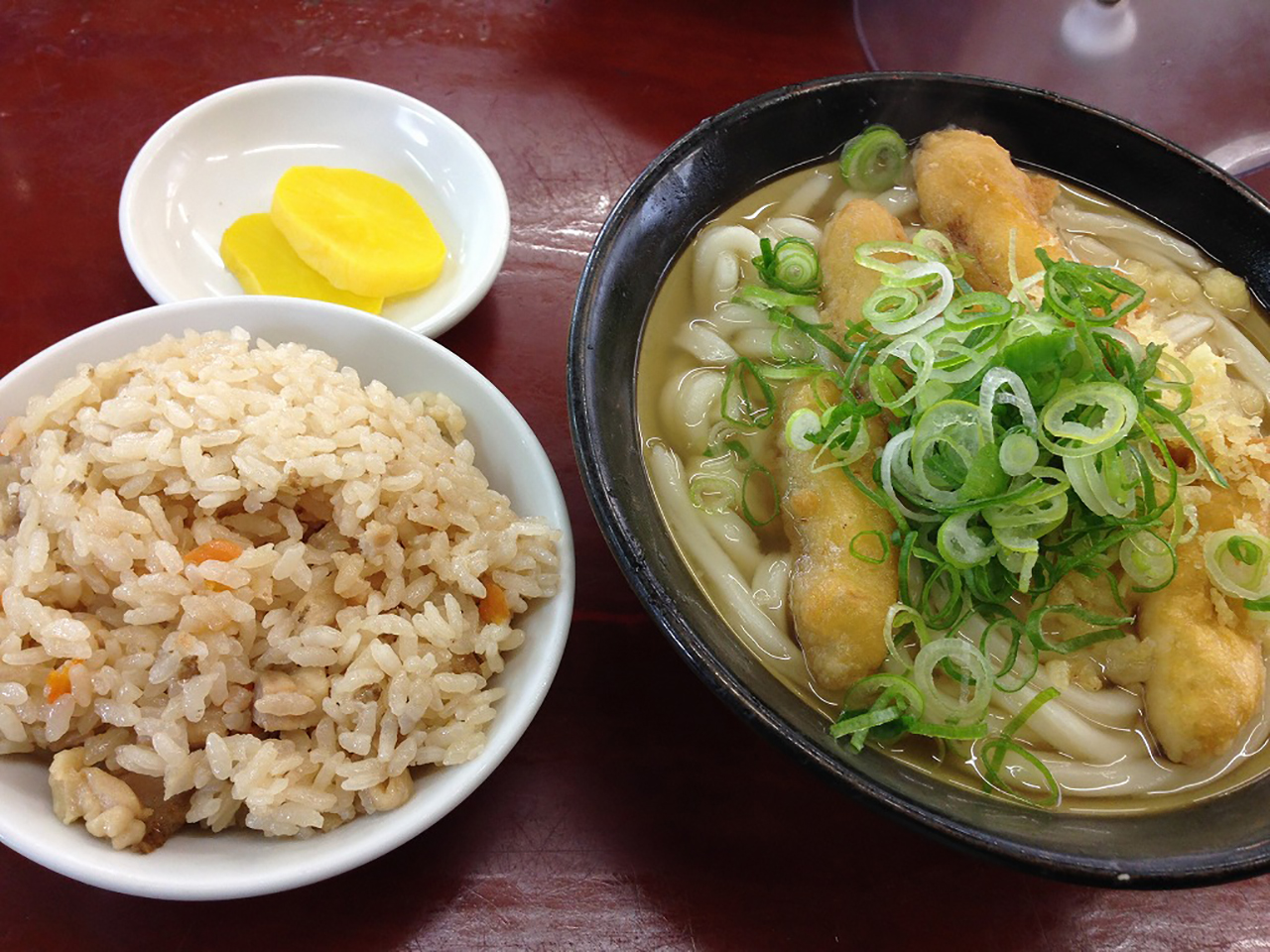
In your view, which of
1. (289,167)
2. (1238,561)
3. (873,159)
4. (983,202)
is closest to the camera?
(1238,561)

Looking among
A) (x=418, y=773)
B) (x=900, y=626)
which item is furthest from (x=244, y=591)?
(x=900, y=626)

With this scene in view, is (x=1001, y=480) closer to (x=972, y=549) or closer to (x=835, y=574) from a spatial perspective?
(x=972, y=549)

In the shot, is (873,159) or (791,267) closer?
(791,267)

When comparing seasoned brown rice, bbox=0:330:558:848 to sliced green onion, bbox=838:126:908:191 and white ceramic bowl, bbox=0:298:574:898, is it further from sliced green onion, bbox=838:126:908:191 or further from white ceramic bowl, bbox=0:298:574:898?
sliced green onion, bbox=838:126:908:191

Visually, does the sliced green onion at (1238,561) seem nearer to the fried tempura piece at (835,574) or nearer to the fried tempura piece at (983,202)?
the fried tempura piece at (835,574)

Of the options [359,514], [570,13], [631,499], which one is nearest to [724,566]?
[631,499]

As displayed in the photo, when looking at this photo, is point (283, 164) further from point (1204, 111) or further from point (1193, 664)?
point (1204, 111)

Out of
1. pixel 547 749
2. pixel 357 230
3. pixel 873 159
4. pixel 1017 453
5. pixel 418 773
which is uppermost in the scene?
pixel 873 159

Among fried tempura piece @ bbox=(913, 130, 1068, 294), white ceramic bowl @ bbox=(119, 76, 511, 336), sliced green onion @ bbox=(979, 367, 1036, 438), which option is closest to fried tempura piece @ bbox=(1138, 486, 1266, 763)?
sliced green onion @ bbox=(979, 367, 1036, 438)
